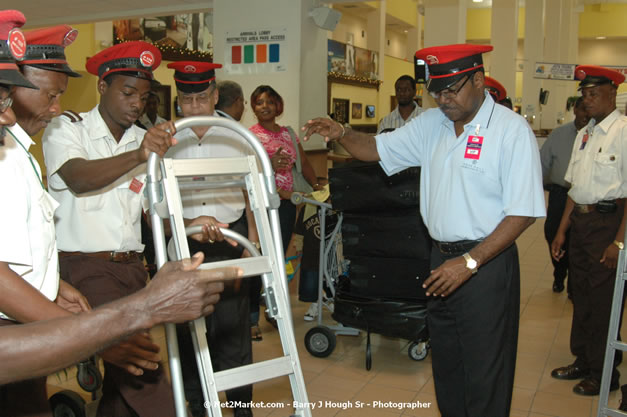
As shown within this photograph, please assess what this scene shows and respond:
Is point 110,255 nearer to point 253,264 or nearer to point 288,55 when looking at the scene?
point 253,264

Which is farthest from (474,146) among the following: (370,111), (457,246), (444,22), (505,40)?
(370,111)

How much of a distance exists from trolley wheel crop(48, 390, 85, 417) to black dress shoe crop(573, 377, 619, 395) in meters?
2.80

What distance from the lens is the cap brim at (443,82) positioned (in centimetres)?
236

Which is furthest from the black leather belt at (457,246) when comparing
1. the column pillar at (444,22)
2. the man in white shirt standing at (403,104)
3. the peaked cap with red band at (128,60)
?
the column pillar at (444,22)

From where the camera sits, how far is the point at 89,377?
3.33 meters

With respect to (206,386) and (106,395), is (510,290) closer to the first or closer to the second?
(206,386)

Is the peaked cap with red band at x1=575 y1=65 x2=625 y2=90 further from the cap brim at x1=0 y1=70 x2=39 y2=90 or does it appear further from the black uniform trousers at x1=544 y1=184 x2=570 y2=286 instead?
the cap brim at x1=0 y1=70 x2=39 y2=90

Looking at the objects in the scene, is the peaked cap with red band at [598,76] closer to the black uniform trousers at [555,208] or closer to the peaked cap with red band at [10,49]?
the black uniform trousers at [555,208]

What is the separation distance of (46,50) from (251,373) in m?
1.23

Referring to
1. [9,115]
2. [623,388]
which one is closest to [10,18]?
[9,115]

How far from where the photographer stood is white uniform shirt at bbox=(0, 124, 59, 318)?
144 cm

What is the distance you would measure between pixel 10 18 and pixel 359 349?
3.35 metres

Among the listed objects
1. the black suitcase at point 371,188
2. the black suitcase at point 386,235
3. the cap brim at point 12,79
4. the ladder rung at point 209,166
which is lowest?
the black suitcase at point 386,235

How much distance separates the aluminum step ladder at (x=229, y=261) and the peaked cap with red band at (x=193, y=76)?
3.26 feet
